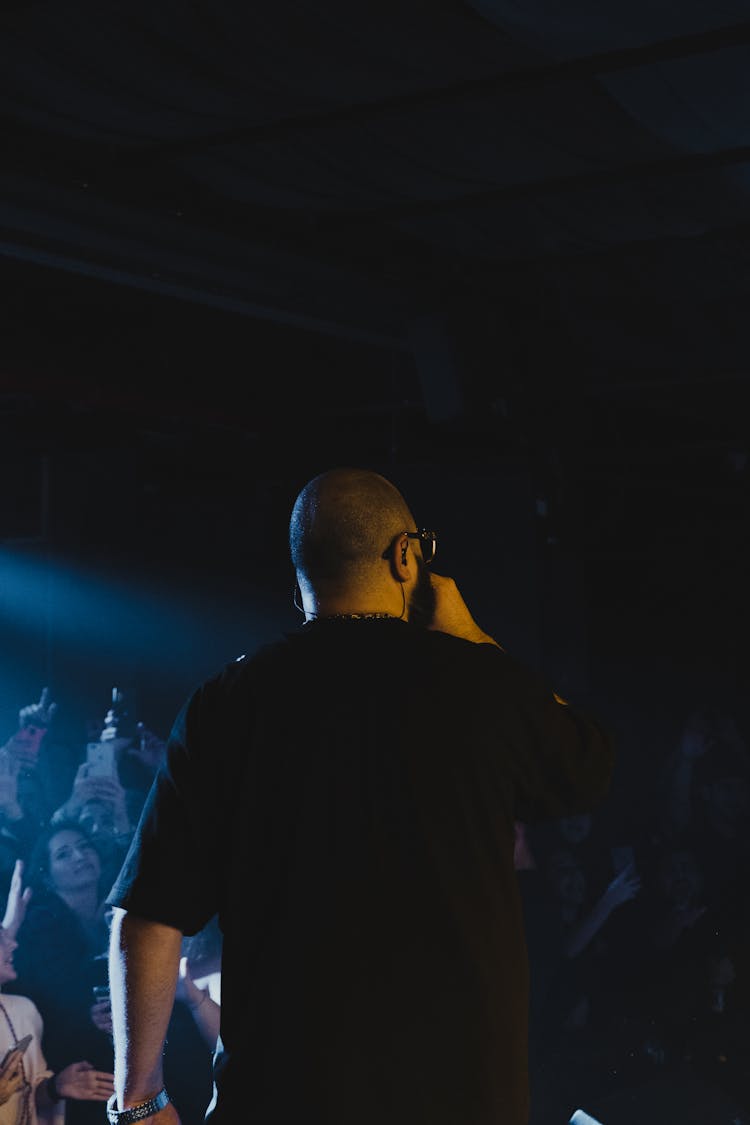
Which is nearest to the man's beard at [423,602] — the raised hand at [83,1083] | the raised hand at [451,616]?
the raised hand at [451,616]

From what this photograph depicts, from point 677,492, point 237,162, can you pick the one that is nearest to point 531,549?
point 237,162

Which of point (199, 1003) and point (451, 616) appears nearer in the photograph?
point (451, 616)

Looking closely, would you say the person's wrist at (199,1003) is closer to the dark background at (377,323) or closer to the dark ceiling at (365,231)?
the dark background at (377,323)

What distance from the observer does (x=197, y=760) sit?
53.7 inches

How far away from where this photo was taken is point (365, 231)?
3.35 m

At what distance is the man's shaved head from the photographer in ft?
4.64

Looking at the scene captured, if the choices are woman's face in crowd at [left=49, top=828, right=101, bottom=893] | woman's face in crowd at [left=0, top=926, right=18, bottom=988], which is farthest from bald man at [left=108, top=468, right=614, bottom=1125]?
woman's face in crowd at [left=49, top=828, right=101, bottom=893]

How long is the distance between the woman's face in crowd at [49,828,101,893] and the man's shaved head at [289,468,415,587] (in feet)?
10.9

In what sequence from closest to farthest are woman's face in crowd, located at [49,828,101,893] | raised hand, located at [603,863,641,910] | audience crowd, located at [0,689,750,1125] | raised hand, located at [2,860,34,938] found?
1. audience crowd, located at [0,689,750,1125]
2. raised hand, located at [2,860,34,938]
3. woman's face in crowd, located at [49,828,101,893]
4. raised hand, located at [603,863,641,910]

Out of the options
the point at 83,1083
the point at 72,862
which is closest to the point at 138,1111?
the point at 83,1083

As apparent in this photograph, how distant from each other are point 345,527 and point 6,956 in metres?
3.33

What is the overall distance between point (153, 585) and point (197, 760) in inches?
156

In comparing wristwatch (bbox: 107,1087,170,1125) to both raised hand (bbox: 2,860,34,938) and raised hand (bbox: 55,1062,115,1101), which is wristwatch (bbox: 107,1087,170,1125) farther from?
raised hand (bbox: 2,860,34,938)

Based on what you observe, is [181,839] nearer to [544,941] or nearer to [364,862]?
[364,862]
